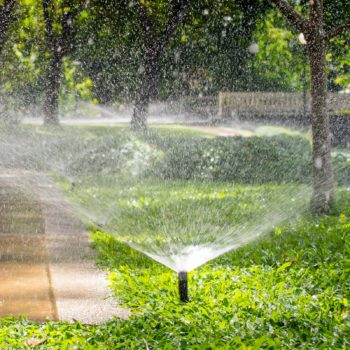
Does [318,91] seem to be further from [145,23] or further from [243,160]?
[145,23]

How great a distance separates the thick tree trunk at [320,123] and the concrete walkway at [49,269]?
275 cm

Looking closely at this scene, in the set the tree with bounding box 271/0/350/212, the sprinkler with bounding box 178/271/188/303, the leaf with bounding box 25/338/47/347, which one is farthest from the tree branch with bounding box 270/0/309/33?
the leaf with bounding box 25/338/47/347

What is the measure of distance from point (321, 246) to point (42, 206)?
3845mm

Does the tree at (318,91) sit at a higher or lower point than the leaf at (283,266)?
higher

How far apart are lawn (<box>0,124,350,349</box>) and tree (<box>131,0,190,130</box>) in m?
5.28

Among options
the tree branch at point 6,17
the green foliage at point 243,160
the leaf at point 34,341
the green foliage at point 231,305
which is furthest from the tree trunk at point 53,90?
the leaf at point 34,341

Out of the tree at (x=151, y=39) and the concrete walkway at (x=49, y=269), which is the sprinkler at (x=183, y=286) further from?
the tree at (x=151, y=39)

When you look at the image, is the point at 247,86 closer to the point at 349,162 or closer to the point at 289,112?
the point at 289,112

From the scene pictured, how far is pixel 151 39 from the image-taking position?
14500 mm

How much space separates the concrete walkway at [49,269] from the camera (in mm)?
3875

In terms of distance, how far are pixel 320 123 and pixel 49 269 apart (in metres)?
3.76

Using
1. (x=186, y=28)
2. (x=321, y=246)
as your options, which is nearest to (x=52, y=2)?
(x=186, y=28)

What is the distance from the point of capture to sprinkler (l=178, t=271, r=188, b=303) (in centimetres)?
378

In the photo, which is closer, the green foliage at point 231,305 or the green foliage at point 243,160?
the green foliage at point 231,305
